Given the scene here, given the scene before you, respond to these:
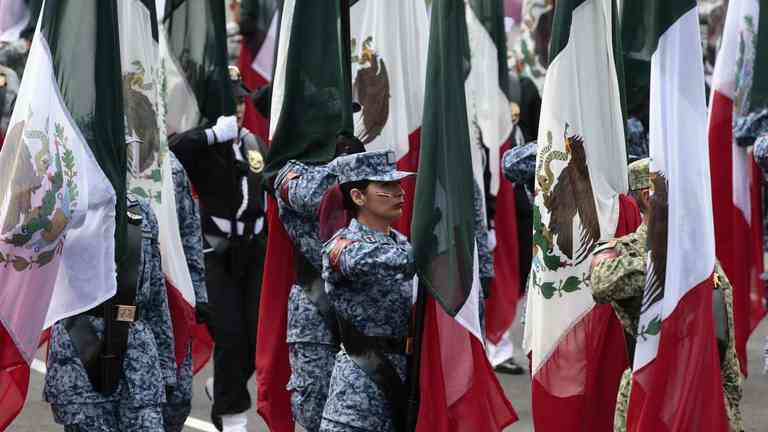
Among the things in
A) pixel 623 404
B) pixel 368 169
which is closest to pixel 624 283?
A: pixel 623 404

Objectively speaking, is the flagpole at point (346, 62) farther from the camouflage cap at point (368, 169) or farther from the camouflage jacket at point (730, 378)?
the camouflage jacket at point (730, 378)

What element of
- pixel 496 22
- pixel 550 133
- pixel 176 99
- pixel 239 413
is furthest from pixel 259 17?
pixel 550 133

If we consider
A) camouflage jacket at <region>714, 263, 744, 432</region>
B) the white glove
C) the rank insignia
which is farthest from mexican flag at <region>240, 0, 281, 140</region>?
camouflage jacket at <region>714, 263, 744, 432</region>

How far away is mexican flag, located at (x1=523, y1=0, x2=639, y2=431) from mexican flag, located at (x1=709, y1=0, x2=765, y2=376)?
2.79 m

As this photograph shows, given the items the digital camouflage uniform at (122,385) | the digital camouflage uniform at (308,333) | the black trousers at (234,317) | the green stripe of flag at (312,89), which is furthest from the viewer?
the black trousers at (234,317)

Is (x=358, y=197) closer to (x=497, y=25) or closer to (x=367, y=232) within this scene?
(x=367, y=232)

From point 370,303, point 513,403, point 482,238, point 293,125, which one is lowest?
point 513,403

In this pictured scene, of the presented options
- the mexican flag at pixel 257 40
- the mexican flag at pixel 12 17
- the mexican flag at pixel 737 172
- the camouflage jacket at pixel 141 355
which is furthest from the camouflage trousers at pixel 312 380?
the mexican flag at pixel 257 40

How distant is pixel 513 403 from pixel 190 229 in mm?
2943

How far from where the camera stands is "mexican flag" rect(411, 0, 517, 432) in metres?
6.84

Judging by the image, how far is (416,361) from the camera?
6.90 meters

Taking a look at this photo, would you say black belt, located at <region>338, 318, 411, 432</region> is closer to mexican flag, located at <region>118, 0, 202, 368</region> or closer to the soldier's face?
the soldier's face

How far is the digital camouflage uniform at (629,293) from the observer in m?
6.18

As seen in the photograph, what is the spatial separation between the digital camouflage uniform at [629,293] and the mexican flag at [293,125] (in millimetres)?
2516
